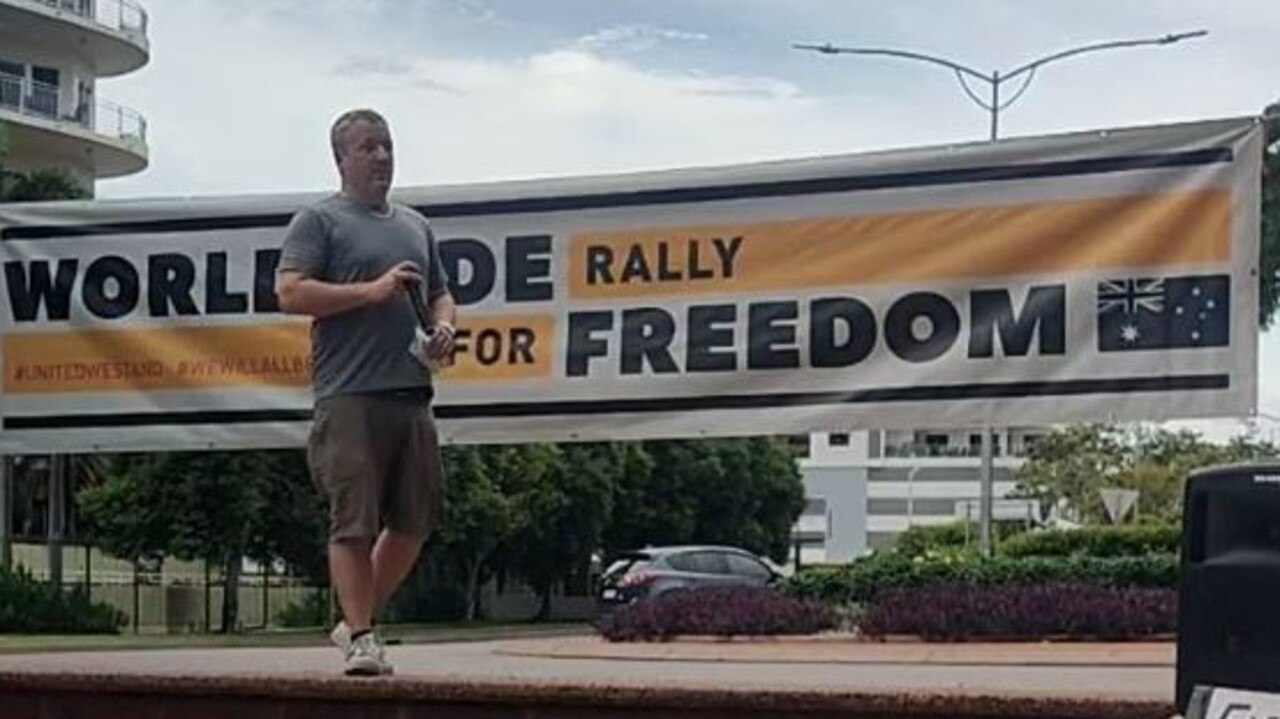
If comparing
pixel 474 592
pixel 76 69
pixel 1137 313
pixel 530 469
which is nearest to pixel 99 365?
pixel 1137 313

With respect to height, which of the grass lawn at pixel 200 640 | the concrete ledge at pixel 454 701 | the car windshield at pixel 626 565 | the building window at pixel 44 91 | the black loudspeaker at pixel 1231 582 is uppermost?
the building window at pixel 44 91

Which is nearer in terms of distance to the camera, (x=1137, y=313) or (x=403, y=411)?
(x=403, y=411)

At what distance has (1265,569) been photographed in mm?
3740

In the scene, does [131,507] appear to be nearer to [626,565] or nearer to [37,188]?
[37,188]

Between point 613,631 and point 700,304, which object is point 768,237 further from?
point 613,631

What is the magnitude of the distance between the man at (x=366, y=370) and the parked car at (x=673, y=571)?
20370 millimetres

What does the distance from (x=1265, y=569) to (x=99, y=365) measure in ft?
17.3

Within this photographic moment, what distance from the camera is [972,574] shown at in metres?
16.6

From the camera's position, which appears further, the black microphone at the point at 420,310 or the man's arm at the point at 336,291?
the black microphone at the point at 420,310

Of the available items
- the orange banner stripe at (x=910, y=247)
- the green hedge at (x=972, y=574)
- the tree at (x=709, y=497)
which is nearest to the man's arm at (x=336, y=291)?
the orange banner stripe at (x=910, y=247)

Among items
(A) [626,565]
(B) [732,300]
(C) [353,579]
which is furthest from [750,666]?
(A) [626,565]

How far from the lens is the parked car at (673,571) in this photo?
1070 inches

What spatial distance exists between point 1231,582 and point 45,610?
2770cm

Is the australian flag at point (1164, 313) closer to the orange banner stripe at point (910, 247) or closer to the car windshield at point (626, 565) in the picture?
the orange banner stripe at point (910, 247)
